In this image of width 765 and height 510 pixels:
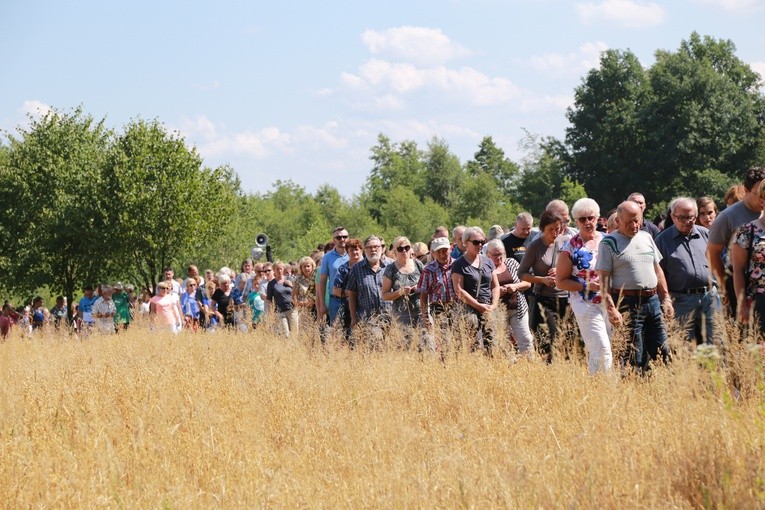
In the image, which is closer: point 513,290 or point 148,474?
point 148,474

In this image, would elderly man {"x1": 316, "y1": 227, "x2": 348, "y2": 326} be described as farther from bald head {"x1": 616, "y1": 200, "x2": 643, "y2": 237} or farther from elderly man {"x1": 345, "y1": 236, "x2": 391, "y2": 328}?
bald head {"x1": 616, "y1": 200, "x2": 643, "y2": 237}

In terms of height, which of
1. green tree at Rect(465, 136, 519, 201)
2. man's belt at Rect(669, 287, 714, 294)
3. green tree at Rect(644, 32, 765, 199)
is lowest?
man's belt at Rect(669, 287, 714, 294)

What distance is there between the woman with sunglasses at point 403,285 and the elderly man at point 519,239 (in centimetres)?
116

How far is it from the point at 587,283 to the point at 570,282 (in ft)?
0.53

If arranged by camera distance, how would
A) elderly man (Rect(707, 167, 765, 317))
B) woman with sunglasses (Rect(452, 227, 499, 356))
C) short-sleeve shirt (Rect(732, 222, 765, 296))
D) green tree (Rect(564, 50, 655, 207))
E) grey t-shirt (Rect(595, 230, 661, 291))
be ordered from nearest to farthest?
short-sleeve shirt (Rect(732, 222, 765, 296)) → elderly man (Rect(707, 167, 765, 317)) → grey t-shirt (Rect(595, 230, 661, 291)) → woman with sunglasses (Rect(452, 227, 499, 356)) → green tree (Rect(564, 50, 655, 207))

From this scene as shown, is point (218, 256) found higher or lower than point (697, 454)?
higher

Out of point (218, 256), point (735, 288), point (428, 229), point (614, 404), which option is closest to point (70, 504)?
point (614, 404)

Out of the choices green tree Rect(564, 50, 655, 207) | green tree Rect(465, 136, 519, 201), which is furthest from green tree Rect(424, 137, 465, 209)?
green tree Rect(564, 50, 655, 207)

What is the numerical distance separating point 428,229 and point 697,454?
82.5 m

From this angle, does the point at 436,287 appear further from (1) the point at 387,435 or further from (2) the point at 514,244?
(1) the point at 387,435

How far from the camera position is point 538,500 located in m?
4.86

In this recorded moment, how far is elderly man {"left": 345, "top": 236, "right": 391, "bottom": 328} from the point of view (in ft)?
41.9

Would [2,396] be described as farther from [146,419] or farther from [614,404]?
[614,404]

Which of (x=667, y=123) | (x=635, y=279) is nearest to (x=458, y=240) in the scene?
(x=635, y=279)
